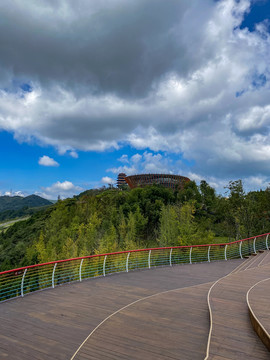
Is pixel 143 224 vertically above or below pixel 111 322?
above

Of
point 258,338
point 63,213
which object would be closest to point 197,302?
point 258,338

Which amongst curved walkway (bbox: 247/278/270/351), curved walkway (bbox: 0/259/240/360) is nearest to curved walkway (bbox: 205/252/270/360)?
curved walkway (bbox: 247/278/270/351)

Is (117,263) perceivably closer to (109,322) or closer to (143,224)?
(109,322)

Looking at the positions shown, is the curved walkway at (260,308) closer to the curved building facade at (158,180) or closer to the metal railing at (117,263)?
the metal railing at (117,263)

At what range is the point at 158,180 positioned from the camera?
296ft

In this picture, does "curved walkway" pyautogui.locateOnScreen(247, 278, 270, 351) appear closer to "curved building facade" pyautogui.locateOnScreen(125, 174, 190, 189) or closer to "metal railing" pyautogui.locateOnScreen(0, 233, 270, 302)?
"metal railing" pyautogui.locateOnScreen(0, 233, 270, 302)

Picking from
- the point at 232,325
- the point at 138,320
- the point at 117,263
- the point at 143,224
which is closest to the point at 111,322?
the point at 138,320

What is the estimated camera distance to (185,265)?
13000 mm

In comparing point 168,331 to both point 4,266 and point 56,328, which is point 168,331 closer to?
point 56,328

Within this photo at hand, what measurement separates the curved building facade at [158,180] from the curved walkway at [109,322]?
260ft

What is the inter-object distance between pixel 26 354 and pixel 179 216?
120ft

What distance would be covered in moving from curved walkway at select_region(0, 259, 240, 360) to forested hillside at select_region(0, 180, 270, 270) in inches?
895

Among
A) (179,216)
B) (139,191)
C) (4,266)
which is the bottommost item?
(4,266)

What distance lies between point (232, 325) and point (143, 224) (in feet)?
127
